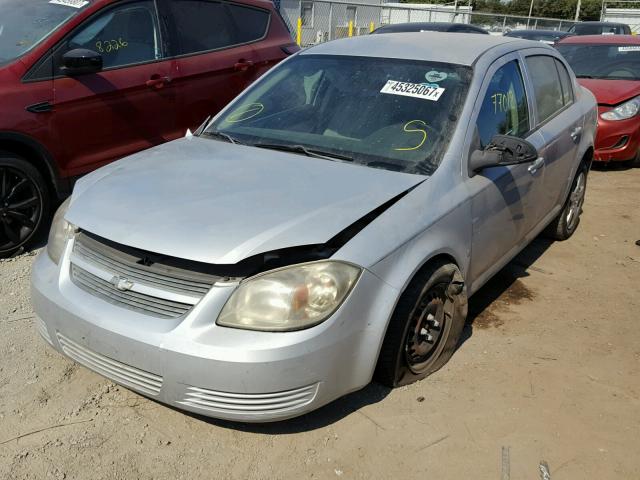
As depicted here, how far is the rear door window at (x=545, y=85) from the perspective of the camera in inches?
163

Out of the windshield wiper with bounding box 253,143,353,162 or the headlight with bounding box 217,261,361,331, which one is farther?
the windshield wiper with bounding box 253,143,353,162

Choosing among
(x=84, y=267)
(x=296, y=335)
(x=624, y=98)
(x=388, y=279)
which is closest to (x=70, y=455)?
(x=84, y=267)

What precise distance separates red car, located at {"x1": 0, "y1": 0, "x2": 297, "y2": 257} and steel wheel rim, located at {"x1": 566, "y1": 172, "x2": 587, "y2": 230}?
10.3 ft

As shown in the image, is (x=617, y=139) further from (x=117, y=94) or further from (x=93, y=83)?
(x=93, y=83)

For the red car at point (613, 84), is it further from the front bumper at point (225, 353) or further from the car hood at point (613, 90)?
the front bumper at point (225, 353)

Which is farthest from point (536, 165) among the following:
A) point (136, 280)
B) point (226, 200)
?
point (136, 280)

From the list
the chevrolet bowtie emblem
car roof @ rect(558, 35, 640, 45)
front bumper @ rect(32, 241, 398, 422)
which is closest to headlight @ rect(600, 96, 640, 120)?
car roof @ rect(558, 35, 640, 45)

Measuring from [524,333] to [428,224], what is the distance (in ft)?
4.22

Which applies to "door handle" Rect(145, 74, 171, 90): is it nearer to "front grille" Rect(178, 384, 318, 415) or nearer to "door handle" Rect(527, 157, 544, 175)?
"door handle" Rect(527, 157, 544, 175)

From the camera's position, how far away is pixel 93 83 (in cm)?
469

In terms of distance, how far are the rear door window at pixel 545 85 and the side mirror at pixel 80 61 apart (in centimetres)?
307

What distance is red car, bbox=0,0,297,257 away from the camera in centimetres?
434

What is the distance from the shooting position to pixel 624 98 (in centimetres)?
745

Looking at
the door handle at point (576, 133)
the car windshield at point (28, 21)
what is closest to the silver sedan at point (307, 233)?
the door handle at point (576, 133)
